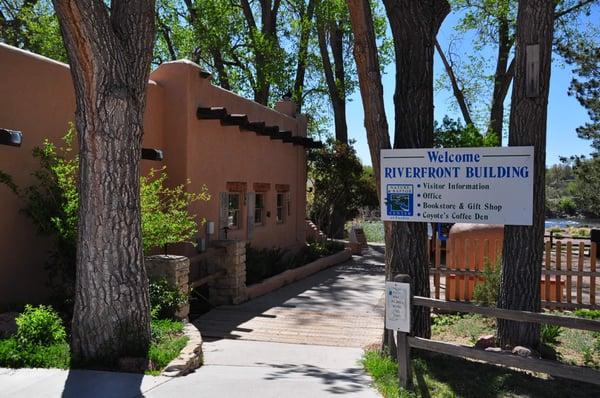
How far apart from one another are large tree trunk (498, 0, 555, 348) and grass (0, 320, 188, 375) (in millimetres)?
3855

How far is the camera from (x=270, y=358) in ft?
23.0

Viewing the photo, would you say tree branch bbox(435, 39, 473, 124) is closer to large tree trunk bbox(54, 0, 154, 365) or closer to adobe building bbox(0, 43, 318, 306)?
adobe building bbox(0, 43, 318, 306)

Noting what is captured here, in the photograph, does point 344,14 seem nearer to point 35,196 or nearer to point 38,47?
point 38,47

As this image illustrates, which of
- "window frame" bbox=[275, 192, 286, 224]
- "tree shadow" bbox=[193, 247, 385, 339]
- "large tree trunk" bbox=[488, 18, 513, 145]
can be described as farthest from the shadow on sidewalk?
"large tree trunk" bbox=[488, 18, 513, 145]

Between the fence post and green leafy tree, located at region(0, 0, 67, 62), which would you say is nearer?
the fence post

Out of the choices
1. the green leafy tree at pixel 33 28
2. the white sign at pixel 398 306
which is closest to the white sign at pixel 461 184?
the white sign at pixel 398 306

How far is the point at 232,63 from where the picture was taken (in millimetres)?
27266

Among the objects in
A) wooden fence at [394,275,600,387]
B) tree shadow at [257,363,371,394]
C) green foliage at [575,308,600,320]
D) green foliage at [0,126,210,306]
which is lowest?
tree shadow at [257,363,371,394]

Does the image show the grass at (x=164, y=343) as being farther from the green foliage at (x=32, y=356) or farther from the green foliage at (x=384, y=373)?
the green foliage at (x=384, y=373)

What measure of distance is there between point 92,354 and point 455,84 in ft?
85.7

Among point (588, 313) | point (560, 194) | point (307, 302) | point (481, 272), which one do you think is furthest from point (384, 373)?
point (560, 194)

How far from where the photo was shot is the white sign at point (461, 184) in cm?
629

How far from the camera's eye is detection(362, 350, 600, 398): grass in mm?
5480

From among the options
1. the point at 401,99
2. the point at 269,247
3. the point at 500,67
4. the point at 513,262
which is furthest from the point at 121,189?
the point at 500,67
